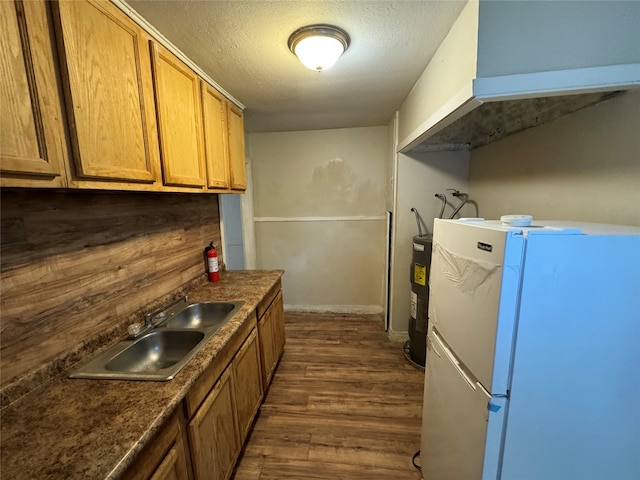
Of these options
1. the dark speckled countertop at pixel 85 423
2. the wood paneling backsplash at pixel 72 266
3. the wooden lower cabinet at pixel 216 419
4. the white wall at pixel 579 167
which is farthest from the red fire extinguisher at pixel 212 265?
the white wall at pixel 579 167

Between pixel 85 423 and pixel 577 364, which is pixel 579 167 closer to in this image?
pixel 577 364

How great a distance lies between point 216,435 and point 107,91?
1585 mm

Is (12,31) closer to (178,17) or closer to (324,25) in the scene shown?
(178,17)

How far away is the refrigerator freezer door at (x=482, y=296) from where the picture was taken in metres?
0.81

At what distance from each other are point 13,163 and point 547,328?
1644 mm

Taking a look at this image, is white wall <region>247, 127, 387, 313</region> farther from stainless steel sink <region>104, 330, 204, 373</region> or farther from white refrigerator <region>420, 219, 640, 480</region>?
white refrigerator <region>420, 219, 640, 480</region>

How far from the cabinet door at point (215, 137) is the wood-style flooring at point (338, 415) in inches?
70.0

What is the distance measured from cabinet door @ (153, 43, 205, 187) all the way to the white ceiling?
5.2 inches

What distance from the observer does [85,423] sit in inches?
33.0

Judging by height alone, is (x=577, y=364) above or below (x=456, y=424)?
above

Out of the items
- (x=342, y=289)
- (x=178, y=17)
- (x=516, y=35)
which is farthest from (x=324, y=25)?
(x=342, y=289)

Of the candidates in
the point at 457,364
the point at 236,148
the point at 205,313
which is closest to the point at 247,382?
the point at 205,313

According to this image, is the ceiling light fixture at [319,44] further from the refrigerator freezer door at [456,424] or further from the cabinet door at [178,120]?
the refrigerator freezer door at [456,424]

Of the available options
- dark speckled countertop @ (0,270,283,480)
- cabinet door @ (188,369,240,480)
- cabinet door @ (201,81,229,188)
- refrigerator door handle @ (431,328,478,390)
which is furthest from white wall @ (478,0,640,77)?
cabinet door @ (188,369,240,480)
